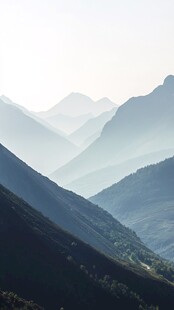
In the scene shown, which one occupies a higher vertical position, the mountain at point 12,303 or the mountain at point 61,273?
the mountain at point 61,273

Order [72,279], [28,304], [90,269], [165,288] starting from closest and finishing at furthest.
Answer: [28,304]
[72,279]
[90,269]
[165,288]

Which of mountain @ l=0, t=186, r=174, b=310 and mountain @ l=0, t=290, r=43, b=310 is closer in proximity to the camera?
mountain @ l=0, t=290, r=43, b=310

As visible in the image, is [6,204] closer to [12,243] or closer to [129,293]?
[12,243]

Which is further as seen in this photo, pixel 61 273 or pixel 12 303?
pixel 61 273

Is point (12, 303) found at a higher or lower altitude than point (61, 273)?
lower

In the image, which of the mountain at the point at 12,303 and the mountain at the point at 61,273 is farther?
the mountain at the point at 61,273

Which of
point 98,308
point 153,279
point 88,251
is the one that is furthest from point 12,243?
point 153,279

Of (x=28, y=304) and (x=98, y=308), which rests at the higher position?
(x=98, y=308)

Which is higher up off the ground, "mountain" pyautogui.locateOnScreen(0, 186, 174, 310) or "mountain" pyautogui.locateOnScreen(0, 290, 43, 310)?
"mountain" pyautogui.locateOnScreen(0, 186, 174, 310)
